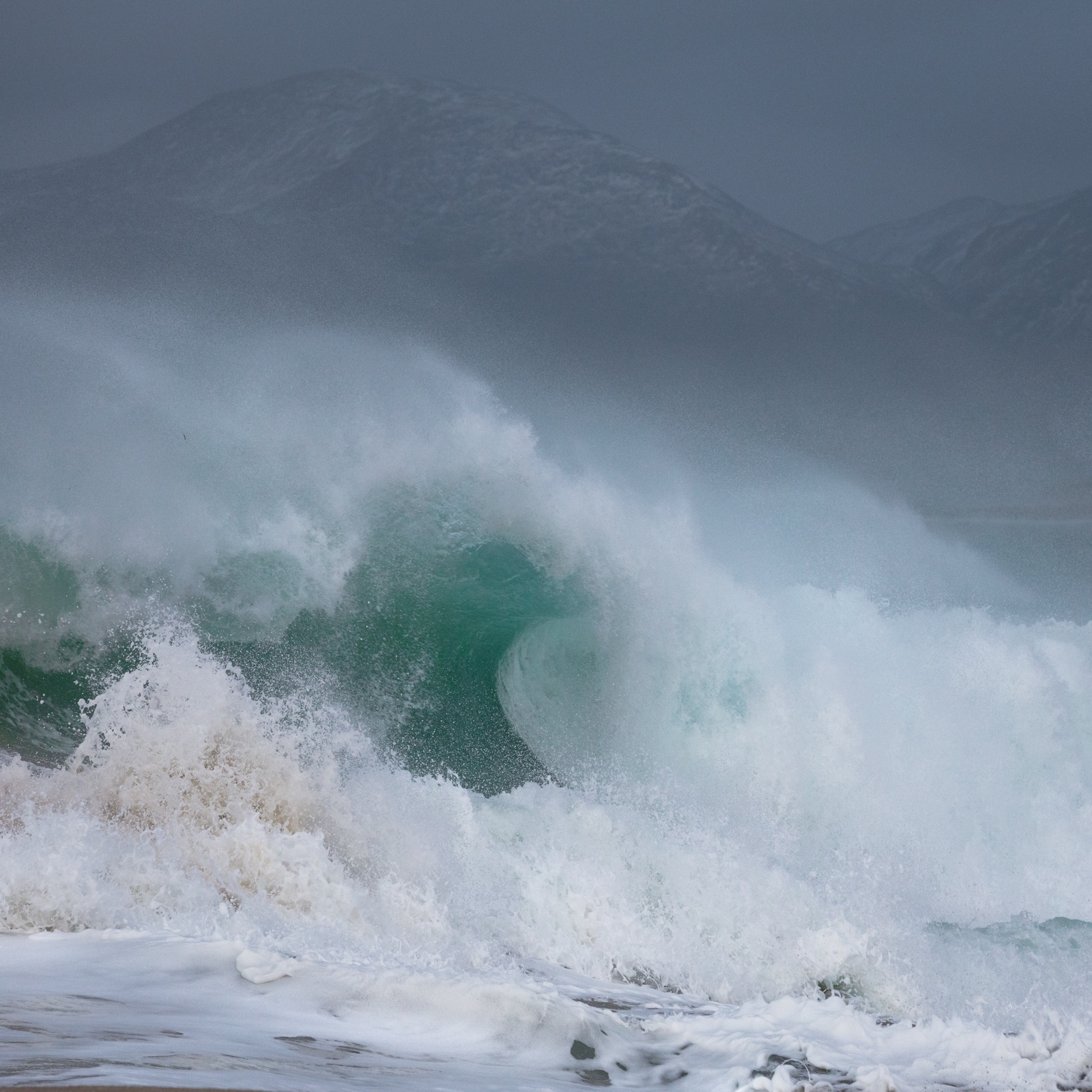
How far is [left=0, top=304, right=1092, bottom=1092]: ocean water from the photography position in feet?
12.0

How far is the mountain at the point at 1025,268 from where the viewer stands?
181 feet

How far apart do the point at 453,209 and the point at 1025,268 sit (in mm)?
29677

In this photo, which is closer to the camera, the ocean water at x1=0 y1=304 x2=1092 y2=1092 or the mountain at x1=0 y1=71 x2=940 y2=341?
the ocean water at x1=0 y1=304 x2=1092 y2=1092

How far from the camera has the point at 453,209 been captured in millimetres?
54406

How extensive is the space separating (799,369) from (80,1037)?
54.7 metres

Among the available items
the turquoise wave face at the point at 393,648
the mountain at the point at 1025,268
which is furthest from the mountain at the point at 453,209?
the turquoise wave face at the point at 393,648

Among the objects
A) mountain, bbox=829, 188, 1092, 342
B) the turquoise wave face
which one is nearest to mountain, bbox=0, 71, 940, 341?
mountain, bbox=829, 188, 1092, 342

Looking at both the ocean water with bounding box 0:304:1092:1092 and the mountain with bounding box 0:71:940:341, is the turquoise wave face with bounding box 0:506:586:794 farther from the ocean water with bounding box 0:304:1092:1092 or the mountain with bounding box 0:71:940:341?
the mountain with bounding box 0:71:940:341

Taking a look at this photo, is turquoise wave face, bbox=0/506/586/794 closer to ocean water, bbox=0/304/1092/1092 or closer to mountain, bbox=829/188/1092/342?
ocean water, bbox=0/304/1092/1092

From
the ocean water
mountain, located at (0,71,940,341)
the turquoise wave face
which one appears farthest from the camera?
mountain, located at (0,71,940,341)

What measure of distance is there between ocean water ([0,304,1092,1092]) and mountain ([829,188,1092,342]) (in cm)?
4771

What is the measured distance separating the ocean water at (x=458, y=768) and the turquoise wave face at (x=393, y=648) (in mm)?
33

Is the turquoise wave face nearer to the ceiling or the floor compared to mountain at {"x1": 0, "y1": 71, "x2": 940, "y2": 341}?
nearer to the floor

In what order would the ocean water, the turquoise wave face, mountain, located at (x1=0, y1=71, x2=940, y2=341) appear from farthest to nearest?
mountain, located at (x1=0, y1=71, x2=940, y2=341)
the turquoise wave face
the ocean water
